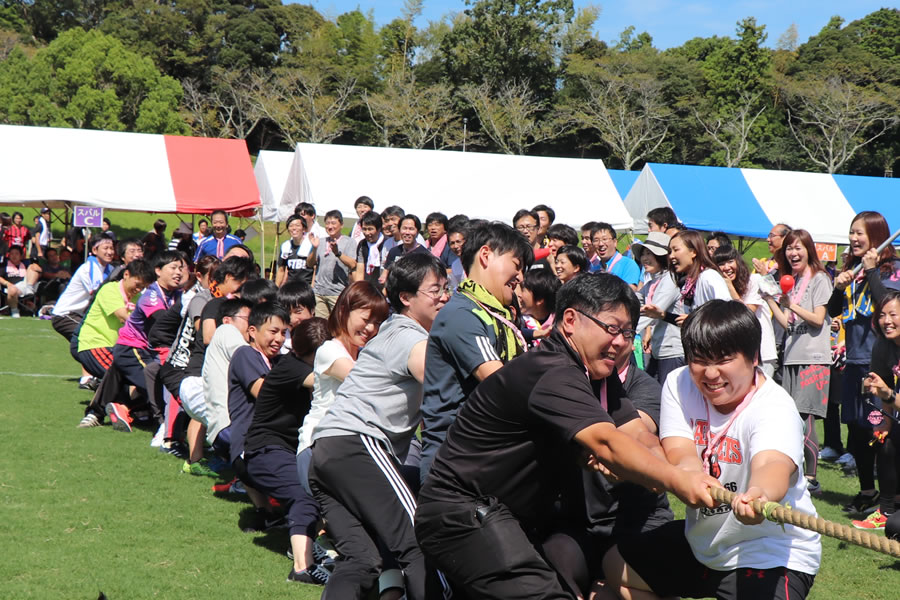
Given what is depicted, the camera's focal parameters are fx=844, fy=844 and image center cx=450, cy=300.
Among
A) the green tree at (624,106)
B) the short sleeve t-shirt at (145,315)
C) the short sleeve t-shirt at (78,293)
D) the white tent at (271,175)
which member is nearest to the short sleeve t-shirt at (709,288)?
the short sleeve t-shirt at (145,315)

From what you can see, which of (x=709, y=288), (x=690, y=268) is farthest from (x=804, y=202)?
(x=709, y=288)

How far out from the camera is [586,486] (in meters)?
3.48

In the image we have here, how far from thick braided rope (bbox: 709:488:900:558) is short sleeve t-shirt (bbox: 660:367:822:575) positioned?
42 cm

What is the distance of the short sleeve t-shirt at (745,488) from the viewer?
2.78 metres

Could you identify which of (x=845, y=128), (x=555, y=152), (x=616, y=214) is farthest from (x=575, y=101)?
(x=616, y=214)

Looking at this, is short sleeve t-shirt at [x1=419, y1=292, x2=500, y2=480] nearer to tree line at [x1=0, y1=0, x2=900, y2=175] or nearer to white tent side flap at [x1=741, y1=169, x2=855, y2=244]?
white tent side flap at [x1=741, y1=169, x2=855, y2=244]

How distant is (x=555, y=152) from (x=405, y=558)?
49.8m

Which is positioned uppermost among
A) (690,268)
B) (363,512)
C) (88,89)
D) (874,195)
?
(88,89)

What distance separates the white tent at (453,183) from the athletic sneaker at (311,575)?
11.4 meters

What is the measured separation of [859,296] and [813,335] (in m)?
0.51

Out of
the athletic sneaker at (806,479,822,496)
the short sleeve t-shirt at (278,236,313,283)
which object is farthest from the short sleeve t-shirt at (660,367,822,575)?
the short sleeve t-shirt at (278,236,313,283)

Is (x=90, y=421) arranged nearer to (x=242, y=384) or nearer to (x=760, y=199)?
(x=242, y=384)

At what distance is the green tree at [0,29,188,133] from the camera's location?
42031 millimetres

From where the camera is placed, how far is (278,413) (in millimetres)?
5211
